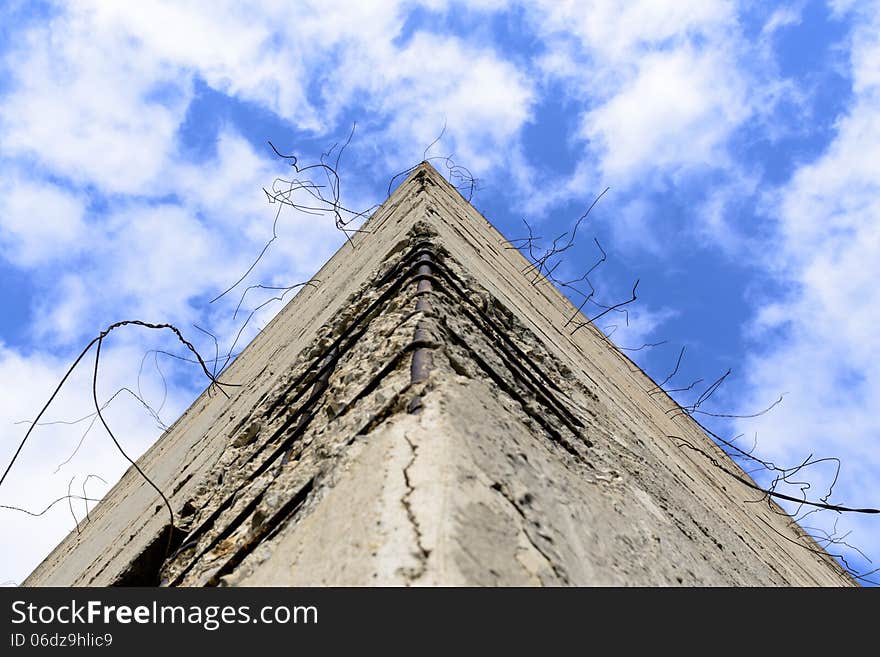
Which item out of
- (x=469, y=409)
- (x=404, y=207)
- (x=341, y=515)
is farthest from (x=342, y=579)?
(x=404, y=207)

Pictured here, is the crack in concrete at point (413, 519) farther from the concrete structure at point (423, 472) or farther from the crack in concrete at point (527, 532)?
the crack in concrete at point (527, 532)

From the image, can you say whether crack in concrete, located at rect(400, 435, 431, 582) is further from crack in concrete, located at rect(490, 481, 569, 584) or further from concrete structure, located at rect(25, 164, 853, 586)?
crack in concrete, located at rect(490, 481, 569, 584)

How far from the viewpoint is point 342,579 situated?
782 millimetres

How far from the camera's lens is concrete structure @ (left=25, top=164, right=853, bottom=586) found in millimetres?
843

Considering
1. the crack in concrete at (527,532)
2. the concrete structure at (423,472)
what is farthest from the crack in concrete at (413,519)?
the crack in concrete at (527,532)

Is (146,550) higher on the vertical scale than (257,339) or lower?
lower

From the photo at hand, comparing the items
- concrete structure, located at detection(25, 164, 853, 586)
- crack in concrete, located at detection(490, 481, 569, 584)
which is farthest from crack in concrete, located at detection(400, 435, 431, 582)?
crack in concrete, located at detection(490, 481, 569, 584)

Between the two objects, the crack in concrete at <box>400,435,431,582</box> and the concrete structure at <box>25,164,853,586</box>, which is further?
the concrete structure at <box>25,164,853,586</box>

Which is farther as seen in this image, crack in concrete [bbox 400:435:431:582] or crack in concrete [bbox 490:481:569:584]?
crack in concrete [bbox 490:481:569:584]

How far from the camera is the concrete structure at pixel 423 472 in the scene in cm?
84

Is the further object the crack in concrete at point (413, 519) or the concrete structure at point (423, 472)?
the concrete structure at point (423, 472)

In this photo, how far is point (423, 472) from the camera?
2.91 feet
